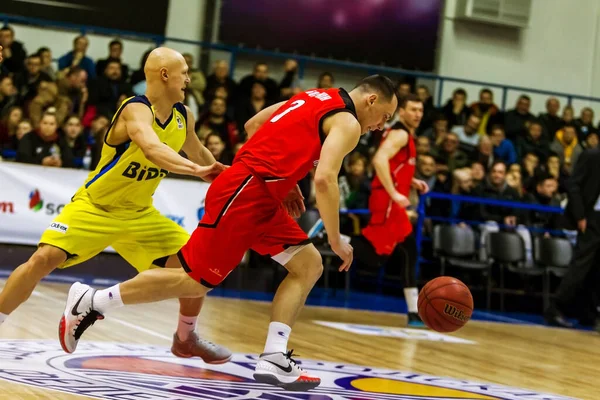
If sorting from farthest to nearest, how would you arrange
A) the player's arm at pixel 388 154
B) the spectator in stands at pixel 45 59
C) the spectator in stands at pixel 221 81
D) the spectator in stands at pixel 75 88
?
1. the spectator in stands at pixel 221 81
2. the spectator in stands at pixel 45 59
3. the spectator in stands at pixel 75 88
4. the player's arm at pixel 388 154

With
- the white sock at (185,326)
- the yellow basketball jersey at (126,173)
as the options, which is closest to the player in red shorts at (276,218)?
the yellow basketball jersey at (126,173)

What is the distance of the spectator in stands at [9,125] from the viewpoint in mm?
11750

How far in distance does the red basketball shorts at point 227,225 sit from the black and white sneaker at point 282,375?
17.9 inches

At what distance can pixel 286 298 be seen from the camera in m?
4.84

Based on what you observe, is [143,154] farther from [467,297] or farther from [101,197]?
[467,297]

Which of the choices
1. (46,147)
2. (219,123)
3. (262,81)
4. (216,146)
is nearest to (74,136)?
(46,147)

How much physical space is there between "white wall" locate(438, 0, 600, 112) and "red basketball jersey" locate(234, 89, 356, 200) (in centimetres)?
1291

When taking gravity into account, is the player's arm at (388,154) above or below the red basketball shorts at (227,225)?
above

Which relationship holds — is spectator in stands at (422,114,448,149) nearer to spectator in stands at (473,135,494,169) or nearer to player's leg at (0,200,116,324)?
spectator in stands at (473,135,494,169)

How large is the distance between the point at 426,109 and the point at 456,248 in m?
3.76

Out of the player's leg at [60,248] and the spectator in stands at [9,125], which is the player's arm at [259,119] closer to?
the player's leg at [60,248]

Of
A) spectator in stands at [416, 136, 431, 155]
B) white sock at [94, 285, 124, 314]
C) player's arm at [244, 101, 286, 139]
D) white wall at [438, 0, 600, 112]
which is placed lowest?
white sock at [94, 285, 124, 314]

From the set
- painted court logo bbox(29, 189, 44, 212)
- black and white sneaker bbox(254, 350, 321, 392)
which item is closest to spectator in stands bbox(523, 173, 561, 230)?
painted court logo bbox(29, 189, 44, 212)

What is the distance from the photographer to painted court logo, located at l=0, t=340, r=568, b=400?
4.42m
